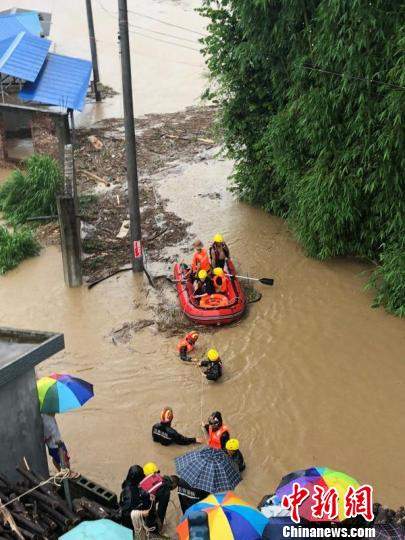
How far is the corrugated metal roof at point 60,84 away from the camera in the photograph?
17.8 m

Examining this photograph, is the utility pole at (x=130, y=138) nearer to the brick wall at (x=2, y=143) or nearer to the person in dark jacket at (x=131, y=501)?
the person in dark jacket at (x=131, y=501)

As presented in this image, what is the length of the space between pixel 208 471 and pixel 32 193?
1094 centimetres

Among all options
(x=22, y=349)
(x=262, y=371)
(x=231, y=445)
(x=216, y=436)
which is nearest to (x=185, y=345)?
(x=262, y=371)

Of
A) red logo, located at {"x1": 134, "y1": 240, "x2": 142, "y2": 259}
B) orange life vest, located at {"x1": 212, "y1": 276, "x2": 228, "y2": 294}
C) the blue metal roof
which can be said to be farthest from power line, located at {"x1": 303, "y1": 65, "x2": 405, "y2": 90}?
the blue metal roof

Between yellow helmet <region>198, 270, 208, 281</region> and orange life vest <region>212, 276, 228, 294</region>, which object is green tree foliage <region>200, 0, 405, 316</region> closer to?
orange life vest <region>212, 276, 228, 294</region>

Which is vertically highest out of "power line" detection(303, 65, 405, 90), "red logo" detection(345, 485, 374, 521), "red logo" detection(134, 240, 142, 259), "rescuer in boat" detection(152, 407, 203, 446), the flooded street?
"power line" detection(303, 65, 405, 90)

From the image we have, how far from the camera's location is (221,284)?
11055mm

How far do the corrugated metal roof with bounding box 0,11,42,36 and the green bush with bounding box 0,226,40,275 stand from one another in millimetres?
12697

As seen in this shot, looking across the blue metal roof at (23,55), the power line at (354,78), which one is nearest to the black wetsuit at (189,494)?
the power line at (354,78)

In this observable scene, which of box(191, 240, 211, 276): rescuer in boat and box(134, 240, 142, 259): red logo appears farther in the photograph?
box(134, 240, 142, 259): red logo

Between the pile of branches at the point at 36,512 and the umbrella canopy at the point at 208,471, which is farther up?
the pile of branches at the point at 36,512

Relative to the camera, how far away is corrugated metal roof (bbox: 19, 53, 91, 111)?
17812mm

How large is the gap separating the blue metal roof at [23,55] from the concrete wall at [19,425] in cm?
1428

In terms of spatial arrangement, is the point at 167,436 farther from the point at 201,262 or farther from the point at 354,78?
the point at 354,78
